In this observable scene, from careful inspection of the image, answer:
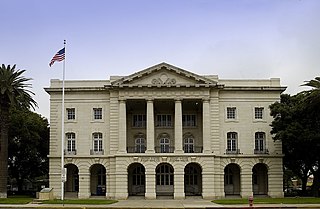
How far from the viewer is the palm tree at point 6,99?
56531 mm

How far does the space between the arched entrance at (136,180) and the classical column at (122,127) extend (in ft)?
17.3

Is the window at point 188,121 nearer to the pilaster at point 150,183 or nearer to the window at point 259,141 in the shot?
the window at point 259,141

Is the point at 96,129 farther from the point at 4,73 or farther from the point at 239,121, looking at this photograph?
the point at 239,121

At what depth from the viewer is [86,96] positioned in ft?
208

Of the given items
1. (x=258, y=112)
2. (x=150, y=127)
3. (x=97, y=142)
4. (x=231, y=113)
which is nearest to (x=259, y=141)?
(x=258, y=112)

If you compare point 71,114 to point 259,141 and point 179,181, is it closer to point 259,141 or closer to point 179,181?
point 179,181

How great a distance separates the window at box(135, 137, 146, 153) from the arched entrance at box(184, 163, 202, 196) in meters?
6.28

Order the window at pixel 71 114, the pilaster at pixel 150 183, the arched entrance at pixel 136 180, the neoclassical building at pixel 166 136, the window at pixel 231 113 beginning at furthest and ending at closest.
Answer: the arched entrance at pixel 136 180 → the window at pixel 71 114 → the window at pixel 231 113 → the neoclassical building at pixel 166 136 → the pilaster at pixel 150 183

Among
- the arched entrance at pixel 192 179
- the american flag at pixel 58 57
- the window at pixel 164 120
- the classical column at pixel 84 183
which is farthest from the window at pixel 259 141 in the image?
the american flag at pixel 58 57

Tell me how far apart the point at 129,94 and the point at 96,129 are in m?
6.28

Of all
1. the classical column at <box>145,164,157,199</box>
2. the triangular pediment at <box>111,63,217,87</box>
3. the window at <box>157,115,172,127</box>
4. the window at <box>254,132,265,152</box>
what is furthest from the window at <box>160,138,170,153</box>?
the window at <box>254,132,265,152</box>

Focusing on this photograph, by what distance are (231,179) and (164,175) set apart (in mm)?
8816

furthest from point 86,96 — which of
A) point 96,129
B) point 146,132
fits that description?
point 146,132

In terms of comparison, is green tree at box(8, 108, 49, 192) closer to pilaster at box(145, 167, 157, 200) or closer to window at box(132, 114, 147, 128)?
window at box(132, 114, 147, 128)
